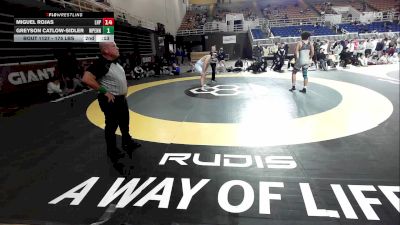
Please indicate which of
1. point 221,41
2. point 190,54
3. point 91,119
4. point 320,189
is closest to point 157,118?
point 91,119

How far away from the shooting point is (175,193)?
2.29m

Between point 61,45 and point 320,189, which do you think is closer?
point 320,189

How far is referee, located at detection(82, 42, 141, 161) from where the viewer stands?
2.54 m

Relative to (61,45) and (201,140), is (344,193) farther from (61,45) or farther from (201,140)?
(61,45)

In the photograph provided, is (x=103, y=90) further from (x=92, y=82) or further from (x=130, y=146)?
(x=130, y=146)

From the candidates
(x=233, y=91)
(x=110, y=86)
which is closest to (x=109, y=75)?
(x=110, y=86)

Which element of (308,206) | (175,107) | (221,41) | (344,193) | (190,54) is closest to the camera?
(308,206)

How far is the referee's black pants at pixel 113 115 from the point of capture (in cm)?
279

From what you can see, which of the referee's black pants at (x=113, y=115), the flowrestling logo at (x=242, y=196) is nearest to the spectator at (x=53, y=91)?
the referee's black pants at (x=113, y=115)

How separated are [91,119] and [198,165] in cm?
277

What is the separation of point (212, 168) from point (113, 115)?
1.21 metres
